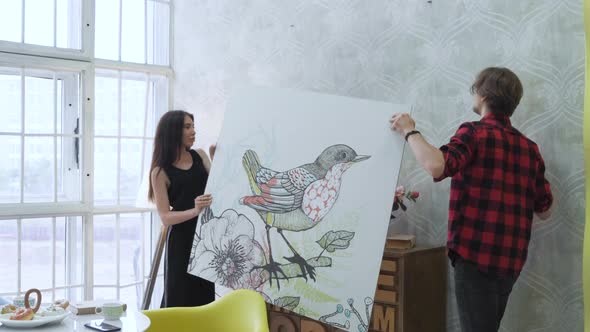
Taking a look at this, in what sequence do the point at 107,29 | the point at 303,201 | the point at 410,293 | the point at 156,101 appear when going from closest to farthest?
1. the point at 303,201
2. the point at 410,293
3. the point at 107,29
4. the point at 156,101

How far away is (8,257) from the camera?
3.92 m

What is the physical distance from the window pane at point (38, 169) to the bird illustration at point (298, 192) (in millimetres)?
1663

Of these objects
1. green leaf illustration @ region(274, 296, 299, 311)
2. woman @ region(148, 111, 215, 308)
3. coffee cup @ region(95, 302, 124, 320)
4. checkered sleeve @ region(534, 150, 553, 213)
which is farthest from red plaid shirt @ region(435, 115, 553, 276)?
woman @ region(148, 111, 215, 308)

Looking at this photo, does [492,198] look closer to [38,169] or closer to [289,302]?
[289,302]

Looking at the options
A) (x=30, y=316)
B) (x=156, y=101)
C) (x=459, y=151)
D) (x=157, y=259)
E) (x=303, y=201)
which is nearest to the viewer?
(x=30, y=316)

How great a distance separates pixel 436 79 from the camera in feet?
10.6

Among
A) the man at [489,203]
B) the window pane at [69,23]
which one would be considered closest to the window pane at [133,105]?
the window pane at [69,23]

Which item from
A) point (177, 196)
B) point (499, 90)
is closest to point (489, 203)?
point (499, 90)

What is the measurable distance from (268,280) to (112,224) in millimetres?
1869

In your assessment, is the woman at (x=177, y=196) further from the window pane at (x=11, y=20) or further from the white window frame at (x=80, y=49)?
the window pane at (x=11, y=20)

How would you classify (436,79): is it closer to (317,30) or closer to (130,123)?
(317,30)

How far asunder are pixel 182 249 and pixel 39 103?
1.41 meters

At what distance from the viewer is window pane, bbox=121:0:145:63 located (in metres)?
4.39

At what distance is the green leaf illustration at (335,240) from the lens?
2648 mm
